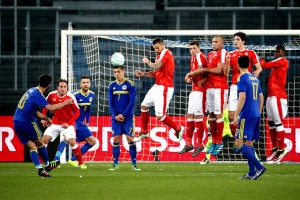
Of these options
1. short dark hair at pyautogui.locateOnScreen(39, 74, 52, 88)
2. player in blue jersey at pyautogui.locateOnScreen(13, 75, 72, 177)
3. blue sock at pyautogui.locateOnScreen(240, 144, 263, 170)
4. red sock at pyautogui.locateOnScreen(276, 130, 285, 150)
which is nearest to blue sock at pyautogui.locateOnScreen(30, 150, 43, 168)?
player in blue jersey at pyautogui.locateOnScreen(13, 75, 72, 177)

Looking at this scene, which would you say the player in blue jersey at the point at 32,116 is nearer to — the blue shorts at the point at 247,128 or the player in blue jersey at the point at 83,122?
the player in blue jersey at the point at 83,122

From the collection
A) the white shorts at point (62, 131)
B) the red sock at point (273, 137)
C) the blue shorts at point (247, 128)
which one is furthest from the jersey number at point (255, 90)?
the red sock at point (273, 137)

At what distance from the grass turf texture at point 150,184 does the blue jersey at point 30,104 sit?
3.12 ft

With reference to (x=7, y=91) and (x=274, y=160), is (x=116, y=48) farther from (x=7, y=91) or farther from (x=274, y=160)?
(x=274, y=160)

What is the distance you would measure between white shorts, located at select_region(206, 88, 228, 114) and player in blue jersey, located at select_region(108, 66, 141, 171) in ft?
5.34

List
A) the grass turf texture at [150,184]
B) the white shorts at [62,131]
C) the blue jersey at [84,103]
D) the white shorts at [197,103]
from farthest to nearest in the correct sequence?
the blue jersey at [84,103] < the white shorts at [197,103] < the white shorts at [62,131] < the grass turf texture at [150,184]

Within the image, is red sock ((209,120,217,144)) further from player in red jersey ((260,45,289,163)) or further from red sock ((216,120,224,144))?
player in red jersey ((260,45,289,163))

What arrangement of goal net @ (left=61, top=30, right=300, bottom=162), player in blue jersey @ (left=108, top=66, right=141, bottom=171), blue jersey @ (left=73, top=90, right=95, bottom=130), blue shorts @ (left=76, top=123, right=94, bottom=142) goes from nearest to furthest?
player in blue jersey @ (left=108, top=66, right=141, bottom=171) → blue shorts @ (left=76, top=123, right=94, bottom=142) → blue jersey @ (left=73, top=90, right=95, bottom=130) → goal net @ (left=61, top=30, right=300, bottom=162)

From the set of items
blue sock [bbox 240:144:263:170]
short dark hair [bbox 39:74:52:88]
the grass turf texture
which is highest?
short dark hair [bbox 39:74:52:88]

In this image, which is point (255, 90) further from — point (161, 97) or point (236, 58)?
point (236, 58)

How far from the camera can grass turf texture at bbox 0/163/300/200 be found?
929cm

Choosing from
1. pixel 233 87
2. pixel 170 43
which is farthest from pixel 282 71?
pixel 170 43

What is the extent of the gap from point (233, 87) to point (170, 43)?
3.73m

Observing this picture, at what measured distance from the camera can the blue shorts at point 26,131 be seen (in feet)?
41.5
